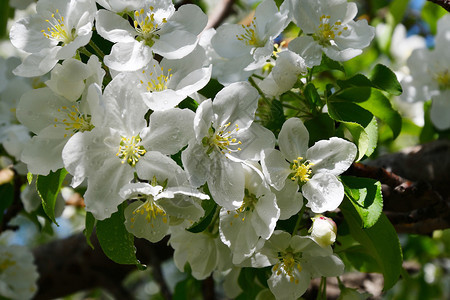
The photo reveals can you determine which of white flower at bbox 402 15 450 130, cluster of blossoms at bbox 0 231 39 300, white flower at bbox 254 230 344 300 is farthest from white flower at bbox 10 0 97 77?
white flower at bbox 402 15 450 130

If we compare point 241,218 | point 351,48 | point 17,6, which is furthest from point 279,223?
point 17,6

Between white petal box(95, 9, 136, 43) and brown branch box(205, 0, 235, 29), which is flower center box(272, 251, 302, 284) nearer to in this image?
white petal box(95, 9, 136, 43)

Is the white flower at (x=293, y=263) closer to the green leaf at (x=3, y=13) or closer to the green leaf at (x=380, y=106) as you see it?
the green leaf at (x=380, y=106)

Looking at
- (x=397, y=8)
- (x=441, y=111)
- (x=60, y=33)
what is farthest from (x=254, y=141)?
(x=397, y=8)

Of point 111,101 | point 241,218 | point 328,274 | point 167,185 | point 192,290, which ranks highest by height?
point 111,101

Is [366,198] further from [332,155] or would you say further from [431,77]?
[431,77]

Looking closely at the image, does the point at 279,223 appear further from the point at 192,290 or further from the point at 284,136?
the point at 192,290

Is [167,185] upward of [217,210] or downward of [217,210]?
upward
